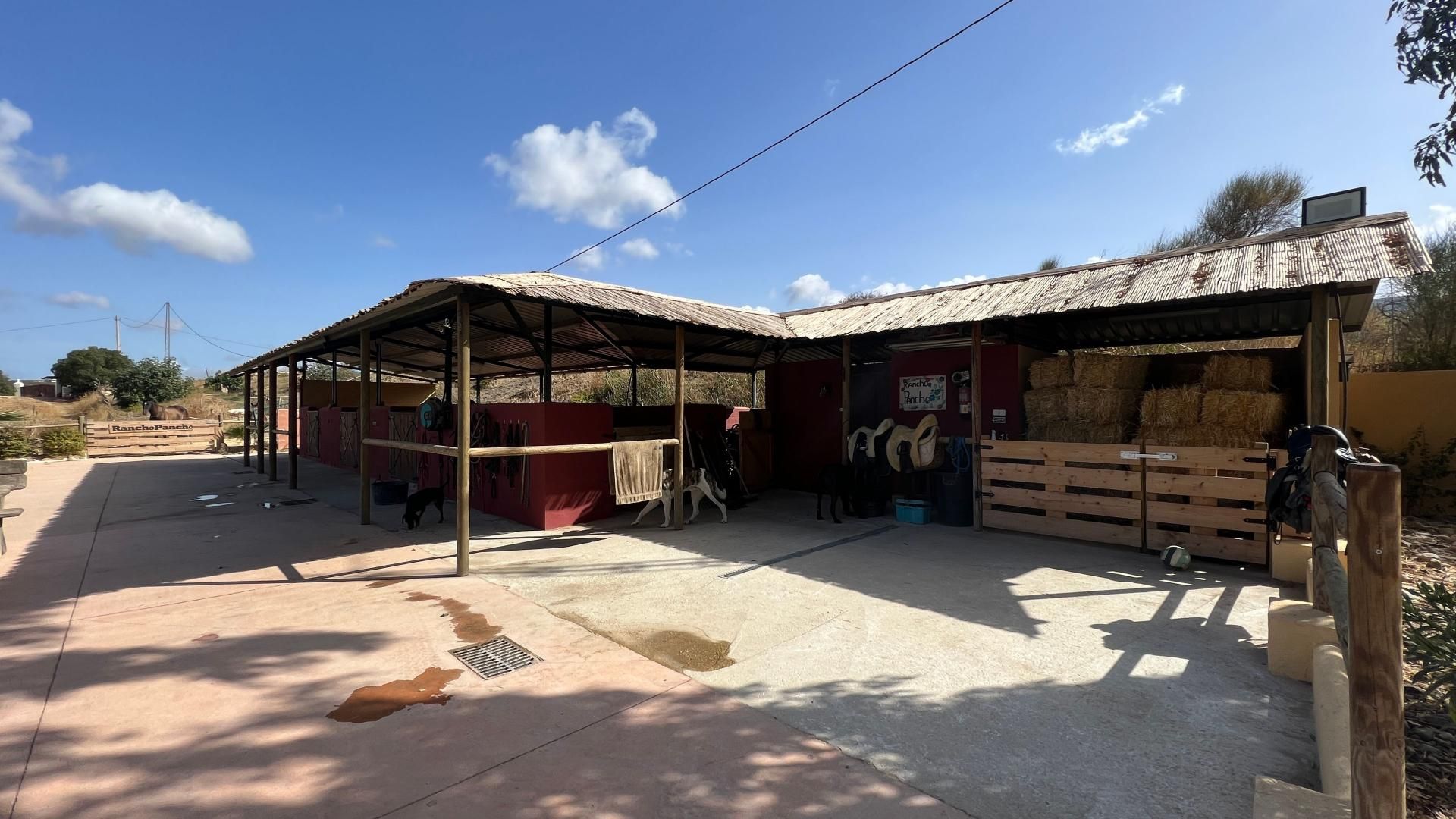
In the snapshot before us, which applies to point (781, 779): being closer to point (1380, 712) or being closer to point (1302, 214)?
point (1380, 712)

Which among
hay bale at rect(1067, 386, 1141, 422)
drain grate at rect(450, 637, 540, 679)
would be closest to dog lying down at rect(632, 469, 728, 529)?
drain grate at rect(450, 637, 540, 679)

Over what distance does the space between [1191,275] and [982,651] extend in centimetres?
481

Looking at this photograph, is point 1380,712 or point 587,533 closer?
point 1380,712

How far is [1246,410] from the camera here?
6035 mm

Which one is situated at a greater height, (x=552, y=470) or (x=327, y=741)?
(x=552, y=470)

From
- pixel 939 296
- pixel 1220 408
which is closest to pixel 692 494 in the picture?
pixel 939 296

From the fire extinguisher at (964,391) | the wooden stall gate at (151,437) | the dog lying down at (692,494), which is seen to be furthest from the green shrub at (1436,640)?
the wooden stall gate at (151,437)

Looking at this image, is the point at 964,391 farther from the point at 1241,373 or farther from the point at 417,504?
the point at 417,504

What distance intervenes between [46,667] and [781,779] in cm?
438

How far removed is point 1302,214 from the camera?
670cm

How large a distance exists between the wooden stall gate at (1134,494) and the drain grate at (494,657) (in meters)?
5.67

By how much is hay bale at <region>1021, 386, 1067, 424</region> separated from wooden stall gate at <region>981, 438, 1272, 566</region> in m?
0.63

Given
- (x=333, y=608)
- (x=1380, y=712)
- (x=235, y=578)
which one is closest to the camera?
(x=1380, y=712)

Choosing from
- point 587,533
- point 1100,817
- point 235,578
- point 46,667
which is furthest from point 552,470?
point 1100,817
